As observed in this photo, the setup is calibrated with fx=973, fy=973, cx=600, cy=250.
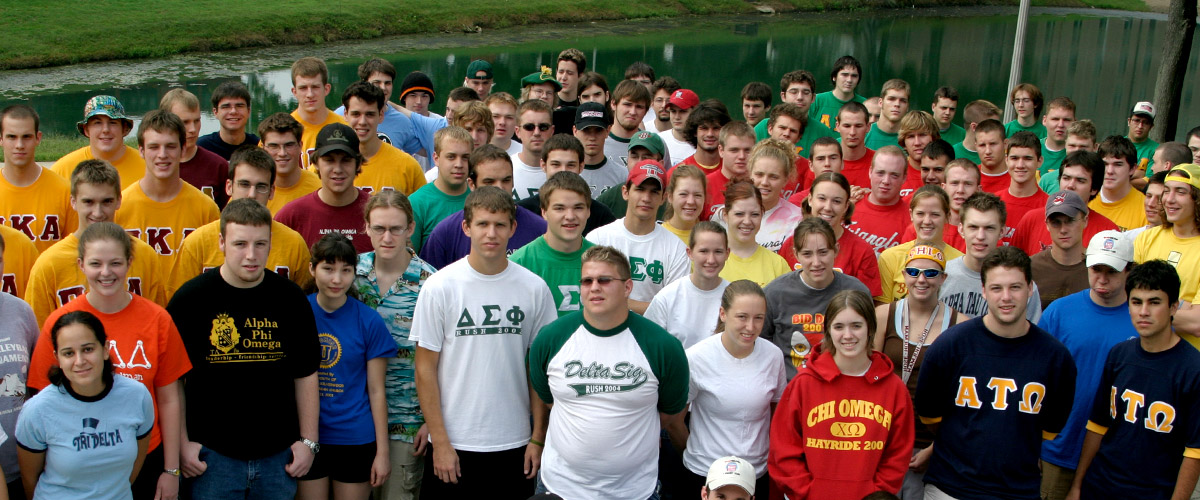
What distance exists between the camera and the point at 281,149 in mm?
6898

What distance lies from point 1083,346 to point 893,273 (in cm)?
124

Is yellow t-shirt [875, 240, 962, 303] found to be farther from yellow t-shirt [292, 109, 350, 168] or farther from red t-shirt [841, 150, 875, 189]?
yellow t-shirt [292, 109, 350, 168]

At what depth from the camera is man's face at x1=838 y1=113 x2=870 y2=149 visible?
8750mm

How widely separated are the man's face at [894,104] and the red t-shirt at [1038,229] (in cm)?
277

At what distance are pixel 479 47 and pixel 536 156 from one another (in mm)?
33267

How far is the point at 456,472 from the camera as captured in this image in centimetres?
531

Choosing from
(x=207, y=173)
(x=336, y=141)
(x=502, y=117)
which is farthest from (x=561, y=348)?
(x=502, y=117)

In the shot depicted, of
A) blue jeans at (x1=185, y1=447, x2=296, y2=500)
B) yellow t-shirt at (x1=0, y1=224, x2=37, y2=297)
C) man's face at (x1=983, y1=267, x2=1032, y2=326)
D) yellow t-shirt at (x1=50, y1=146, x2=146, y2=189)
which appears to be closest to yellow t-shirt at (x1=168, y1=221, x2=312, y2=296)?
yellow t-shirt at (x1=0, y1=224, x2=37, y2=297)

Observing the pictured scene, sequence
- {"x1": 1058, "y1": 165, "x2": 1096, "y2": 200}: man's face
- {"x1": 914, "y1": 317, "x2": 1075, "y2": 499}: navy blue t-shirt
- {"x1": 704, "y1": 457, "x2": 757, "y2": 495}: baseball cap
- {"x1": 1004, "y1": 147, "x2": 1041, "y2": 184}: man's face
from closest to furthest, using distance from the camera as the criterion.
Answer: {"x1": 704, "y1": 457, "x2": 757, "y2": 495}: baseball cap < {"x1": 914, "y1": 317, "x2": 1075, "y2": 499}: navy blue t-shirt < {"x1": 1058, "y1": 165, "x2": 1096, "y2": 200}: man's face < {"x1": 1004, "y1": 147, "x2": 1041, "y2": 184}: man's face

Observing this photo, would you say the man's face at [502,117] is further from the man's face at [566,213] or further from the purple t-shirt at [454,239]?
the man's face at [566,213]

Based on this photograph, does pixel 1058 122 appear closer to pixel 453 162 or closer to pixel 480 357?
pixel 453 162

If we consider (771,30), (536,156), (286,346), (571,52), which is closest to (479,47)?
(771,30)

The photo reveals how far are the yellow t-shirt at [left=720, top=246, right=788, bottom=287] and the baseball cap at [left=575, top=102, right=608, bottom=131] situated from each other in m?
2.06

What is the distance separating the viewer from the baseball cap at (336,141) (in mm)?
6309
